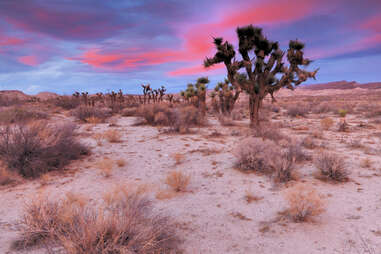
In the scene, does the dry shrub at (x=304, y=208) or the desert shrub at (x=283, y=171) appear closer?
the dry shrub at (x=304, y=208)

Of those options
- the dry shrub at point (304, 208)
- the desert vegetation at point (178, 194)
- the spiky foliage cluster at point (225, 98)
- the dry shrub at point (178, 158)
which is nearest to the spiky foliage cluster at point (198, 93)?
the spiky foliage cluster at point (225, 98)

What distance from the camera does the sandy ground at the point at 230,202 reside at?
309 cm

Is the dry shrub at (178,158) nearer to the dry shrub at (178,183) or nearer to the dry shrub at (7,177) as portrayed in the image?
the dry shrub at (178,183)

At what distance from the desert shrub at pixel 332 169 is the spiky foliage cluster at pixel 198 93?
14.6 meters

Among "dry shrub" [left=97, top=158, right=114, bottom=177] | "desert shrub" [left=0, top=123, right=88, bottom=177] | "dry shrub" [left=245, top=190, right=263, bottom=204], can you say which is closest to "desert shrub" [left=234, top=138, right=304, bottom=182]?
"dry shrub" [left=245, top=190, right=263, bottom=204]

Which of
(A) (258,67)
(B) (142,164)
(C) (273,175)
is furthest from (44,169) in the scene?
(A) (258,67)

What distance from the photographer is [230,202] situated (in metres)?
4.48

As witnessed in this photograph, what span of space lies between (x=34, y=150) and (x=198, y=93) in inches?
683

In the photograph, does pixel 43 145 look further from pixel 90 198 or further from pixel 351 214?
pixel 351 214

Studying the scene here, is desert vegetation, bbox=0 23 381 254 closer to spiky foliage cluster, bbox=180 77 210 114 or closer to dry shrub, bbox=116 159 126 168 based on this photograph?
dry shrub, bbox=116 159 126 168

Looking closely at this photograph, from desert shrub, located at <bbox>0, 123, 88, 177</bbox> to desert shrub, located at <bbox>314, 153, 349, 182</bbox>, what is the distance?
709 cm

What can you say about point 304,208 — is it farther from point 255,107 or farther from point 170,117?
point 170,117

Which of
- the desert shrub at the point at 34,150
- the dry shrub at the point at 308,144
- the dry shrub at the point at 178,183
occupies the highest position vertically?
the desert shrub at the point at 34,150

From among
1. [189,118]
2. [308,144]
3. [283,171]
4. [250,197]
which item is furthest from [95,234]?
[189,118]
